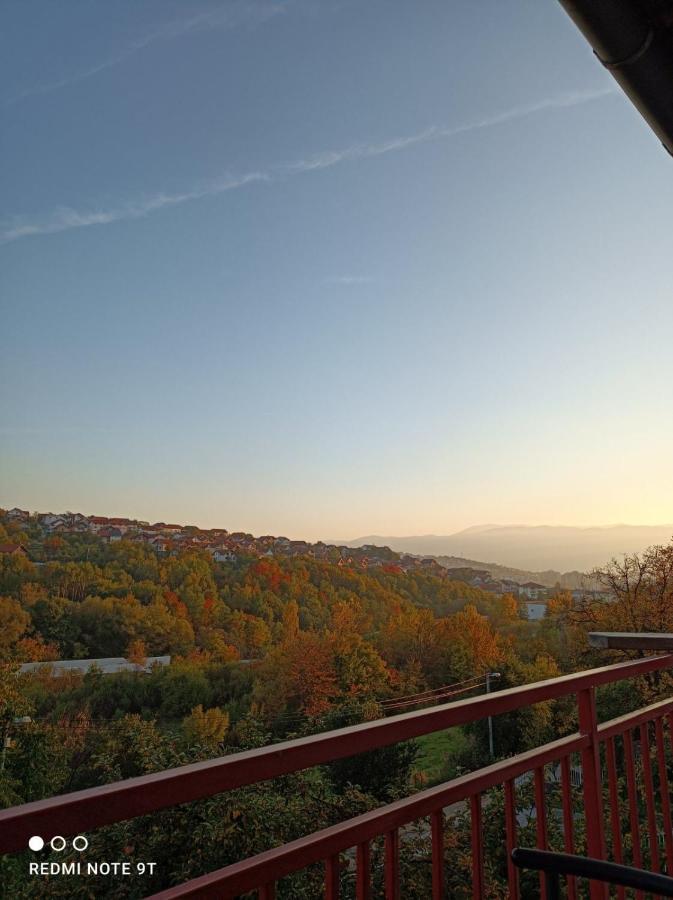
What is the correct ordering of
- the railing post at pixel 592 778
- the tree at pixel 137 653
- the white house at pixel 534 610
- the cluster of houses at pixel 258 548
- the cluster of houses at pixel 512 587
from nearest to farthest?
the railing post at pixel 592 778, the tree at pixel 137 653, the cluster of houses at pixel 258 548, the white house at pixel 534 610, the cluster of houses at pixel 512 587

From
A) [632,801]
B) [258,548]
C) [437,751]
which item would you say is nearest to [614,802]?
[632,801]

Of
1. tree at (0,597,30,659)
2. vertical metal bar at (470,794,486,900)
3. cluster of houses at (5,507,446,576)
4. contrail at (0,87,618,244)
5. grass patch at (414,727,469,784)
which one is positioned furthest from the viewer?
cluster of houses at (5,507,446,576)

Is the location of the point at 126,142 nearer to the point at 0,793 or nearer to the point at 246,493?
the point at 246,493

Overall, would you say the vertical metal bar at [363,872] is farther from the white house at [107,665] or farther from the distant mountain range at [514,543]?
the distant mountain range at [514,543]

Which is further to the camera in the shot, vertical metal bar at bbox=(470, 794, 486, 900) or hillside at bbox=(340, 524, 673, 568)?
hillside at bbox=(340, 524, 673, 568)

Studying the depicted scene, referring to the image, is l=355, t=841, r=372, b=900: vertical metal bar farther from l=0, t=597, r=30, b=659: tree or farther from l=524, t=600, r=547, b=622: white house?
l=524, t=600, r=547, b=622: white house

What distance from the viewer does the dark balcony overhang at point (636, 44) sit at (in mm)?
1230

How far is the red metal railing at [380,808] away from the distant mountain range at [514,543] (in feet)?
93.5

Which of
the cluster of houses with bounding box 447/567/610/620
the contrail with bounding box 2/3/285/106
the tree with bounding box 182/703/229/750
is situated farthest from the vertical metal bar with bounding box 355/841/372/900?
the cluster of houses with bounding box 447/567/610/620

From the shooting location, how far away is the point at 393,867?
3.00 ft

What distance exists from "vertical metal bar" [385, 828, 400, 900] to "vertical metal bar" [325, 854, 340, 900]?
11cm

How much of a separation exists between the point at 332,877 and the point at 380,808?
0.11 m

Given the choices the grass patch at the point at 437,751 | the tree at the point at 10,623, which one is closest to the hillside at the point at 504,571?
the grass patch at the point at 437,751

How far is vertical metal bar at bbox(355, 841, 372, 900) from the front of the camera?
2.80ft
